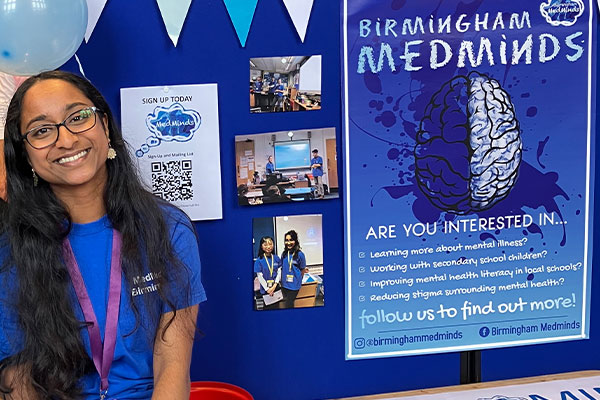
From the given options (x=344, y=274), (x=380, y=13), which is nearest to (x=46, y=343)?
(x=344, y=274)

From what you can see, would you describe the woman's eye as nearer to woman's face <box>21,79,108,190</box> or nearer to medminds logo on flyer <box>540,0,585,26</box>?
woman's face <box>21,79,108,190</box>

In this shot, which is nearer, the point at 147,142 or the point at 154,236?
the point at 154,236

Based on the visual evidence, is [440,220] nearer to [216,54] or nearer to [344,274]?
[344,274]

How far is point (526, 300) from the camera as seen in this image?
2000mm

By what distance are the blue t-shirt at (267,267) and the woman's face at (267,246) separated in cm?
2

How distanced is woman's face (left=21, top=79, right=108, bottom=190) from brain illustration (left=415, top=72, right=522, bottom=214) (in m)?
0.96

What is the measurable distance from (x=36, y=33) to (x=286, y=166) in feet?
2.49

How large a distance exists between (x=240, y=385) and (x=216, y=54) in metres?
1.01

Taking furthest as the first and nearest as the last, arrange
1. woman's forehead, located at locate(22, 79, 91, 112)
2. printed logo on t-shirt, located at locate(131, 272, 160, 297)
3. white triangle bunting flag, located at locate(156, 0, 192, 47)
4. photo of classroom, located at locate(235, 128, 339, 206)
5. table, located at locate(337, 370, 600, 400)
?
table, located at locate(337, 370, 600, 400)
photo of classroom, located at locate(235, 128, 339, 206)
white triangle bunting flag, located at locate(156, 0, 192, 47)
printed logo on t-shirt, located at locate(131, 272, 160, 297)
woman's forehead, located at locate(22, 79, 91, 112)

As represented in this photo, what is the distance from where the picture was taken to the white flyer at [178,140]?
1754 mm

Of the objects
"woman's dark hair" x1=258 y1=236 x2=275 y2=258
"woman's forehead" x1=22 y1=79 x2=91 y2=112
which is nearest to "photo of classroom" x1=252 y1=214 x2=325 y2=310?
"woman's dark hair" x1=258 y1=236 x2=275 y2=258

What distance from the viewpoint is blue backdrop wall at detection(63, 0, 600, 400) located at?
1.74 metres

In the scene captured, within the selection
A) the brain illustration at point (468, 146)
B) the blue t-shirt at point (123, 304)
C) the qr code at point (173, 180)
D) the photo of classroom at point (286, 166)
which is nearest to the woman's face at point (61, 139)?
the blue t-shirt at point (123, 304)

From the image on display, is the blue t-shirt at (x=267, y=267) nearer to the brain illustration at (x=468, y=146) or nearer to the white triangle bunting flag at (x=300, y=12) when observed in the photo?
the brain illustration at (x=468, y=146)
